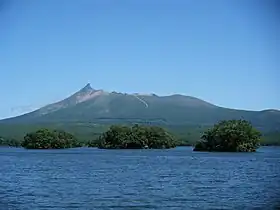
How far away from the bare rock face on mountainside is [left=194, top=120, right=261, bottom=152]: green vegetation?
167ft

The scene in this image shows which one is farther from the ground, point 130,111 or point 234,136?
point 130,111

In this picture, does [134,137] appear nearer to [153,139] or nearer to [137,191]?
[153,139]

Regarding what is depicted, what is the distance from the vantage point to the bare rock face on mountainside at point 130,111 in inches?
4633

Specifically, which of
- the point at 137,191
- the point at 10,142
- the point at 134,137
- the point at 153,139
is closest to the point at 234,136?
the point at 134,137

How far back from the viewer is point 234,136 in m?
46.4

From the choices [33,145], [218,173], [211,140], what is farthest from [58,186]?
[33,145]

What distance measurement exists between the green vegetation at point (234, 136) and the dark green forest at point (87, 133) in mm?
4466

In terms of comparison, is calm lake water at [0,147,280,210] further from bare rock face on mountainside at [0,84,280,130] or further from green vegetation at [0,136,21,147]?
bare rock face on mountainside at [0,84,280,130]

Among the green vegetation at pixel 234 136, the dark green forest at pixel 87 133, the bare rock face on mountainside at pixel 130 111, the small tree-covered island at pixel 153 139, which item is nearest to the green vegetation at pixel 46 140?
the small tree-covered island at pixel 153 139

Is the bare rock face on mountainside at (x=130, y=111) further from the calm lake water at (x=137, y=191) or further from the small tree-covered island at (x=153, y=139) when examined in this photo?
the calm lake water at (x=137, y=191)

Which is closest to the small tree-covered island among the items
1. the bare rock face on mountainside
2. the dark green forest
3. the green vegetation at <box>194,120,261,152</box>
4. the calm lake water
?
the green vegetation at <box>194,120,261,152</box>

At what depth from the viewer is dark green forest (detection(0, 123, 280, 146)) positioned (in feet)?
187

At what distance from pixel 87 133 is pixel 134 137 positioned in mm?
35532

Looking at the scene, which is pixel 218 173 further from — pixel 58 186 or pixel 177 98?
pixel 177 98
